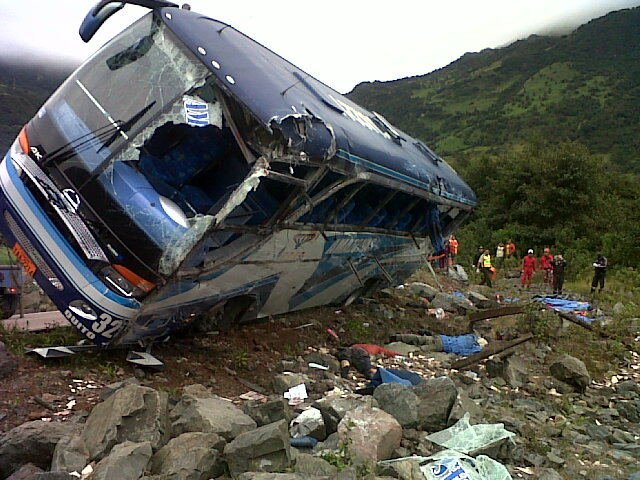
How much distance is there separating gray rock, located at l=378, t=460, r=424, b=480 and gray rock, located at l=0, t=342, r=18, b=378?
259 cm

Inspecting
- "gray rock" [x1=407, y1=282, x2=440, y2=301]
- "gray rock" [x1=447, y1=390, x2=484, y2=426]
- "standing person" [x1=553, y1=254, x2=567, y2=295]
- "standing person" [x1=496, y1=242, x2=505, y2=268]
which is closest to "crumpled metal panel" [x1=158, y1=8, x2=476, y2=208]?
"gray rock" [x1=447, y1=390, x2=484, y2=426]

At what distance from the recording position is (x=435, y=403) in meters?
3.86

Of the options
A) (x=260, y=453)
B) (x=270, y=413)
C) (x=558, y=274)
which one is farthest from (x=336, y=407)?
(x=558, y=274)

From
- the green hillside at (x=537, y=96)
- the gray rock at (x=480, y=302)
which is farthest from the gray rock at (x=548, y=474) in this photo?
the green hillside at (x=537, y=96)

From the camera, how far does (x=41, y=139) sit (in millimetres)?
4527

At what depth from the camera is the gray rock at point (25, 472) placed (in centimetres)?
265

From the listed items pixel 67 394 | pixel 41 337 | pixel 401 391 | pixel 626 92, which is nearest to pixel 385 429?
pixel 401 391

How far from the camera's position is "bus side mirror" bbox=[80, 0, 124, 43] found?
466 centimetres

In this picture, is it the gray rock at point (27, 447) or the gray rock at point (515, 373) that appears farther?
the gray rock at point (515, 373)

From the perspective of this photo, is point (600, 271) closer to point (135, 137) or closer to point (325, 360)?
point (325, 360)

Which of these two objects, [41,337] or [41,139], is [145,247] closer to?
[41,139]

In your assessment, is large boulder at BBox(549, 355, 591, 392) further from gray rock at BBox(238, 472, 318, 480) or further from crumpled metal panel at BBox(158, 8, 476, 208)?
gray rock at BBox(238, 472, 318, 480)

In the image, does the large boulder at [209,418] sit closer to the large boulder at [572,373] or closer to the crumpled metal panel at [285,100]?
the crumpled metal panel at [285,100]

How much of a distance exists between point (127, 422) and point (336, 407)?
4.10 ft
